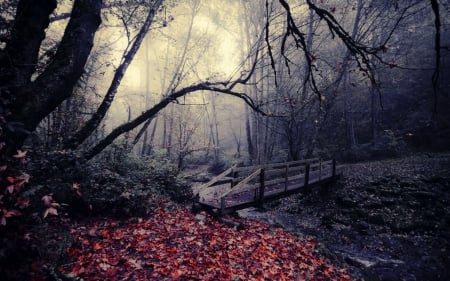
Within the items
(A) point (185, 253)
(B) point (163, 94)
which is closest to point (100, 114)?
(A) point (185, 253)

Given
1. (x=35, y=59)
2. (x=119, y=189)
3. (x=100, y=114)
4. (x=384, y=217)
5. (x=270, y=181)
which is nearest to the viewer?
(x=35, y=59)

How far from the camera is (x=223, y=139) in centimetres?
3644

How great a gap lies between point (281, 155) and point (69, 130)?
14581 mm

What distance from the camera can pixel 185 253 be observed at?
199 inches

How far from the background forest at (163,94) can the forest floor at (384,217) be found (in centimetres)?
303

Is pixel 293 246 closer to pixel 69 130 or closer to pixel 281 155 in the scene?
pixel 69 130

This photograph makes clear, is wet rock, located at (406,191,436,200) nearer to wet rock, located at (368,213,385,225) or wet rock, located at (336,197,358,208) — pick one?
wet rock, located at (368,213,385,225)

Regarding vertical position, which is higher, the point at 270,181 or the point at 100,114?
the point at 100,114

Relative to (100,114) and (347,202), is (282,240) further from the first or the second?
(100,114)

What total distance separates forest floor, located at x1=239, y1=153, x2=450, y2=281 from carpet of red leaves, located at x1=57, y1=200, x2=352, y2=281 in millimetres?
1805

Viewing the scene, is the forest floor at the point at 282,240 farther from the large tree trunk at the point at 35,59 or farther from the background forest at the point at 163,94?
the large tree trunk at the point at 35,59

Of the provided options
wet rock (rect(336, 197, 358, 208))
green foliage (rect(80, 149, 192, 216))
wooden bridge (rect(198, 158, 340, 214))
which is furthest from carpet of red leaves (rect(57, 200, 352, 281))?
wet rock (rect(336, 197, 358, 208))

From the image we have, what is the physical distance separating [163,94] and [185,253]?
36.4 ft

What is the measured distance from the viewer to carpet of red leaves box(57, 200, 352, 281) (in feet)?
13.8
